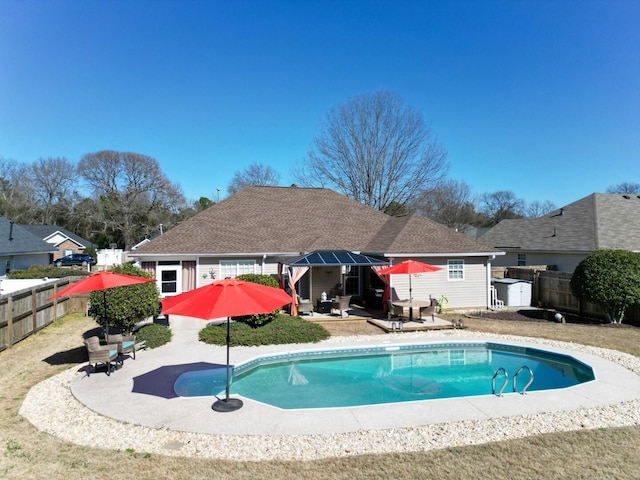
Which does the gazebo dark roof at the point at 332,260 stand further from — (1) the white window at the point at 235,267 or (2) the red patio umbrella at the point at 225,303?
(2) the red patio umbrella at the point at 225,303

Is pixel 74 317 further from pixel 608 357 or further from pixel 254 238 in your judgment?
pixel 608 357

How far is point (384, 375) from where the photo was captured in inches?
439

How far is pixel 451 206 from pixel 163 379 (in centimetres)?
5626

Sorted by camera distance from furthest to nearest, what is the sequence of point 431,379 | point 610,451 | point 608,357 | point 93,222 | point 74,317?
point 93,222 → point 74,317 → point 608,357 → point 431,379 → point 610,451

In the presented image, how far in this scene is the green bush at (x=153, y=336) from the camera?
1261cm

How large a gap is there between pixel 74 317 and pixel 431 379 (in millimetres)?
15964

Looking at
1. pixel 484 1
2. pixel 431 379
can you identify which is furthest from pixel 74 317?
pixel 484 1

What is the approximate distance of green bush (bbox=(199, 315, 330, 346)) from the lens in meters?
13.1

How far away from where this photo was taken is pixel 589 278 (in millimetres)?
17109

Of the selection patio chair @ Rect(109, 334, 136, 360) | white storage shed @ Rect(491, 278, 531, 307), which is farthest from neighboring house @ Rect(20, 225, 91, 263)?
white storage shed @ Rect(491, 278, 531, 307)

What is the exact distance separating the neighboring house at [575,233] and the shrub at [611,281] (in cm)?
675

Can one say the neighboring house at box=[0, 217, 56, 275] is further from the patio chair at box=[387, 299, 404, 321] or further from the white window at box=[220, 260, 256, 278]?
the patio chair at box=[387, 299, 404, 321]

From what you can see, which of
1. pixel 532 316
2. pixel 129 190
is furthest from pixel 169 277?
pixel 129 190

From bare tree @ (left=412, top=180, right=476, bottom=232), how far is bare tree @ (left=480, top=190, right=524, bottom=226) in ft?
33.1
